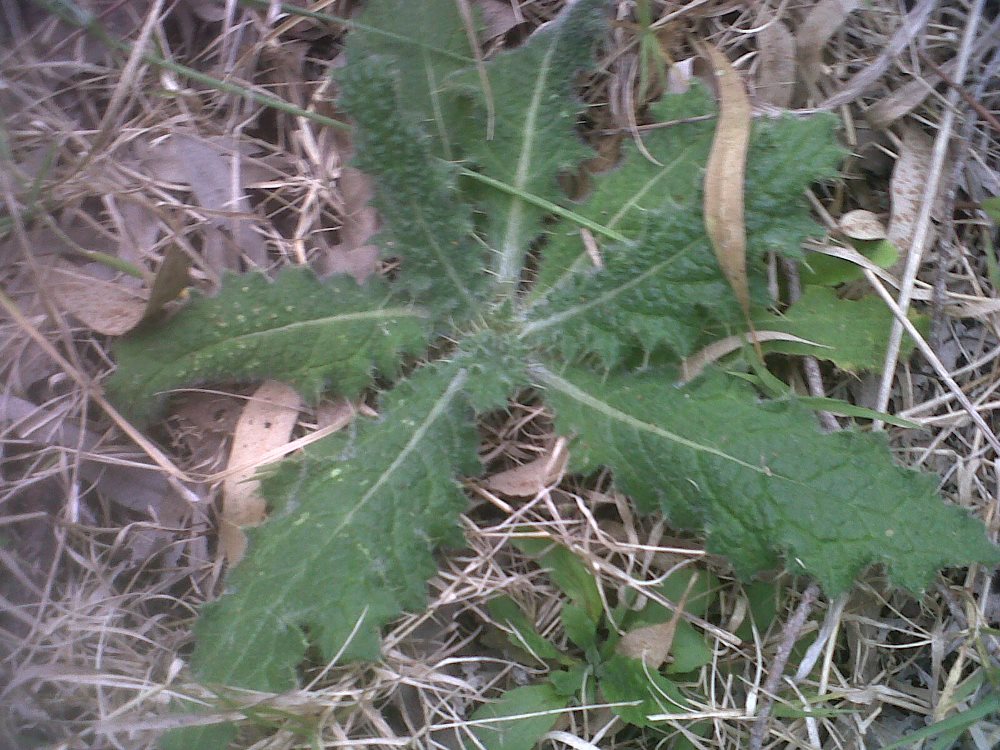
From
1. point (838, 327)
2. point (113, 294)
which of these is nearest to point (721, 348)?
point (838, 327)

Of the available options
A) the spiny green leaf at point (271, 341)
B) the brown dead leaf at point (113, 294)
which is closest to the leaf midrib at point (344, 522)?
the spiny green leaf at point (271, 341)

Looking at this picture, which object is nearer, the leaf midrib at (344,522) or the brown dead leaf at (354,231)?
the leaf midrib at (344,522)

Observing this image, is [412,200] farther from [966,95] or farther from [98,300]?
[966,95]

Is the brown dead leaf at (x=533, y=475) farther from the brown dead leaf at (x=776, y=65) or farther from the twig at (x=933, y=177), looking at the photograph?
the brown dead leaf at (x=776, y=65)

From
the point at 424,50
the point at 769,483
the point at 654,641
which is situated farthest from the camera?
the point at 424,50

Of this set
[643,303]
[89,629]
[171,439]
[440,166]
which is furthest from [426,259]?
[89,629]

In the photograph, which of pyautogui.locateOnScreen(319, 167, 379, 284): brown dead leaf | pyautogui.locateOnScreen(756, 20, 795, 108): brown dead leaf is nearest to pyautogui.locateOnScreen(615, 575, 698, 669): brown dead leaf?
pyautogui.locateOnScreen(319, 167, 379, 284): brown dead leaf

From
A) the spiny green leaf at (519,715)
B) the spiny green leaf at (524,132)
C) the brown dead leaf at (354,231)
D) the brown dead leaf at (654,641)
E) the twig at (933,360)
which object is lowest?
the spiny green leaf at (519,715)

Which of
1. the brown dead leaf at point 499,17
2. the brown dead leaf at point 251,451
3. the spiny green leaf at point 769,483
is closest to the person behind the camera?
the spiny green leaf at point 769,483
